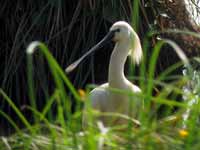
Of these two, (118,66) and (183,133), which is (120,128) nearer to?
(183,133)

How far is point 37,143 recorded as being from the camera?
2.60m

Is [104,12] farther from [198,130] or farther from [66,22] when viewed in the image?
[198,130]

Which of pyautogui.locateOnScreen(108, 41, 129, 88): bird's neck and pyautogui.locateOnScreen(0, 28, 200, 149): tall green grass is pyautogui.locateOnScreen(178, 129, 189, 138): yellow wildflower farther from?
pyautogui.locateOnScreen(108, 41, 129, 88): bird's neck

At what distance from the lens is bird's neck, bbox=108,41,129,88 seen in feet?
20.0

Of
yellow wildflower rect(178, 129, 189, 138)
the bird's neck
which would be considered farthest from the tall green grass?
the bird's neck

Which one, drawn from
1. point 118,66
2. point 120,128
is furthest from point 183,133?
point 118,66

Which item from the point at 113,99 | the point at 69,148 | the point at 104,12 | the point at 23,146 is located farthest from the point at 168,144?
the point at 104,12

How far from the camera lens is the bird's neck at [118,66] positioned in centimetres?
611

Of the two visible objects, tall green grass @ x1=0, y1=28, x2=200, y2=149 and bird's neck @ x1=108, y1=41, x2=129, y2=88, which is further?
bird's neck @ x1=108, y1=41, x2=129, y2=88

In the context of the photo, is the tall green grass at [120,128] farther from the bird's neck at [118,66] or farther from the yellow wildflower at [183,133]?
the bird's neck at [118,66]

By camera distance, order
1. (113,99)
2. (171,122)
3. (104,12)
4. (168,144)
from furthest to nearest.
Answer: (104,12), (113,99), (171,122), (168,144)

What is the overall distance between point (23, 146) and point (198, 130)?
61 centimetres

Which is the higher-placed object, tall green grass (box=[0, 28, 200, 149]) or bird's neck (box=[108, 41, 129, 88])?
tall green grass (box=[0, 28, 200, 149])

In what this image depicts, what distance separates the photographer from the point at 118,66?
6.30 metres
